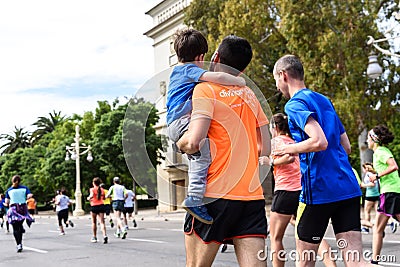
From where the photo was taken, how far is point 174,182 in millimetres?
3814

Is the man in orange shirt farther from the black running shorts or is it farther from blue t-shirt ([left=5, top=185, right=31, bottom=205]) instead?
blue t-shirt ([left=5, top=185, right=31, bottom=205])

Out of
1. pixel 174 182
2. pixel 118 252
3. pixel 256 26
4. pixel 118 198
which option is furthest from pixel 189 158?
pixel 256 26

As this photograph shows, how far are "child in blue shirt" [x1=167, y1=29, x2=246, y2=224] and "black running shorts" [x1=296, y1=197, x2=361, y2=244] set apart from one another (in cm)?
117

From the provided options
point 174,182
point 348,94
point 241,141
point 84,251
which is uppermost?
point 348,94

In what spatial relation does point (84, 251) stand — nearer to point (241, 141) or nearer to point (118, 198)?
point (118, 198)

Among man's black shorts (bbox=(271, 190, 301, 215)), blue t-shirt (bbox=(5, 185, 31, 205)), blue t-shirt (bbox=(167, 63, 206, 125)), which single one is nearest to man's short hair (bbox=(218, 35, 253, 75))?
blue t-shirt (bbox=(167, 63, 206, 125))

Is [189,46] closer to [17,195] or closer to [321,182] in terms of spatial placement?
[321,182]

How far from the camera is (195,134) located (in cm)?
348

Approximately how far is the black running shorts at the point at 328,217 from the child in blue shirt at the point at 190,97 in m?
1.17

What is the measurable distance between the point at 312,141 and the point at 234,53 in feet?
2.92

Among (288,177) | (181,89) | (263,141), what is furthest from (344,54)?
(181,89)

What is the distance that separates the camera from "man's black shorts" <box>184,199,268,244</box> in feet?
11.8

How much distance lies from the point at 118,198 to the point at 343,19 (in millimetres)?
10014

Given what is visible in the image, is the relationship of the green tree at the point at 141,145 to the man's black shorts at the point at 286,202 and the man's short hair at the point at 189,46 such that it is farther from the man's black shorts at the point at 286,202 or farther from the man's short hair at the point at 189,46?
the man's black shorts at the point at 286,202
